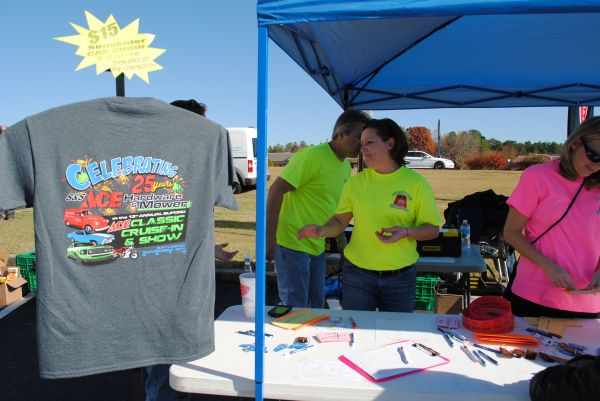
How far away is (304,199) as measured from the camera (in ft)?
8.87

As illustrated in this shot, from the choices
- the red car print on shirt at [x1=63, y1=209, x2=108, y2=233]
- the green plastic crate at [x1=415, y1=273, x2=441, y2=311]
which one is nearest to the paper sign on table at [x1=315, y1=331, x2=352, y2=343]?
the red car print on shirt at [x1=63, y1=209, x2=108, y2=233]

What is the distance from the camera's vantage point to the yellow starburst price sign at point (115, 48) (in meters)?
1.50

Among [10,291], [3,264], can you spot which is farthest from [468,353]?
[3,264]

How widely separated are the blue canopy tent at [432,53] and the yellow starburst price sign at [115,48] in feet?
1.44

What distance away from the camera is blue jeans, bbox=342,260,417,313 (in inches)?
84.8

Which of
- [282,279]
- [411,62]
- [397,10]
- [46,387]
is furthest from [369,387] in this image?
[411,62]

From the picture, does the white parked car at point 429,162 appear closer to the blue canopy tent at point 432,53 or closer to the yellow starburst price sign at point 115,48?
the blue canopy tent at point 432,53

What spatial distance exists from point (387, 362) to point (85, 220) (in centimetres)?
110

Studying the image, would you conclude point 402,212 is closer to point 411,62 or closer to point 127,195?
point 127,195

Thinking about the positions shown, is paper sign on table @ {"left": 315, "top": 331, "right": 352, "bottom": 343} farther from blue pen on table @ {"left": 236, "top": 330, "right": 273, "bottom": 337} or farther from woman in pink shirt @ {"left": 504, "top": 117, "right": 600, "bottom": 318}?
woman in pink shirt @ {"left": 504, "top": 117, "right": 600, "bottom": 318}

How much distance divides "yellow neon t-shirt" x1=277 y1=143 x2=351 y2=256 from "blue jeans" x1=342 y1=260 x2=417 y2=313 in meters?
0.53

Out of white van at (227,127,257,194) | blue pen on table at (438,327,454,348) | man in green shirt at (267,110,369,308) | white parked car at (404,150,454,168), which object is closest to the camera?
blue pen on table at (438,327,454,348)

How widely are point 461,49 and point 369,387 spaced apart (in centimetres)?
284

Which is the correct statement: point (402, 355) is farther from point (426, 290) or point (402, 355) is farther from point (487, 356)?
point (426, 290)
